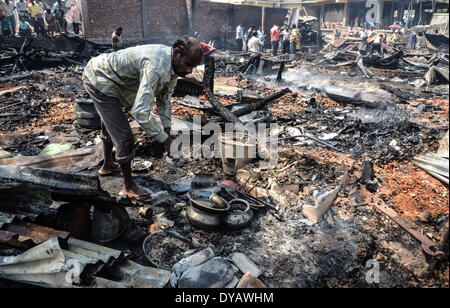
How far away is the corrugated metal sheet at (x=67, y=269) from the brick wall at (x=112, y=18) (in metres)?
18.3

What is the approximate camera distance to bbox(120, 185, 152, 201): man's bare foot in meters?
3.65

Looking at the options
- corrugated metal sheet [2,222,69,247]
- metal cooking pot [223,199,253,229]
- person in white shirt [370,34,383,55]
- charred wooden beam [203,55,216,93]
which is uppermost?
person in white shirt [370,34,383,55]

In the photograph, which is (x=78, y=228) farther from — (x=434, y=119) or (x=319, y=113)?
(x=434, y=119)

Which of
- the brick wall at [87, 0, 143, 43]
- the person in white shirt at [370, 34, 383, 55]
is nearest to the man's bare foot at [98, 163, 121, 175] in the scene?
the brick wall at [87, 0, 143, 43]

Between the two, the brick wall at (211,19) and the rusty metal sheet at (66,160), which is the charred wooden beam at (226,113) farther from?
the brick wall at (211,19)

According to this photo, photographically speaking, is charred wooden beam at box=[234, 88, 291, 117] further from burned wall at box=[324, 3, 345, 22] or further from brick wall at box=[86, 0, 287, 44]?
burned wall at box=[324, 3, 345, 22]

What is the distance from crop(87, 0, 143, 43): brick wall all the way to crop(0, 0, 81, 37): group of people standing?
86 centimetres

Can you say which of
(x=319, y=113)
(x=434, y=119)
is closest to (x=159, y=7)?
(x=319, y=113)

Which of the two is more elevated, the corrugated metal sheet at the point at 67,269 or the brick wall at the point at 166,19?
the brick wall at the point at 166,19

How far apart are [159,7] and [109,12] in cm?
403

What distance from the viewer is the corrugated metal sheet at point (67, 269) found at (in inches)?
82.8

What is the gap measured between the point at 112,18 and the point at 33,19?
14.1ft

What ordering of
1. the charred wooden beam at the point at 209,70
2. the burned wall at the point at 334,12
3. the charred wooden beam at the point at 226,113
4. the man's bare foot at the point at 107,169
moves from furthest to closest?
1. the burned wall at the point at 334,12
2. the charred wooden beam at the point at 209,70
3. the charred wooden beam at the point at 226,113
4. the man's bare foot at the point at 107,169

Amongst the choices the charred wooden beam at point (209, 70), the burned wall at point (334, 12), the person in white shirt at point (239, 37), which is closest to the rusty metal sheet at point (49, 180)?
the charred wooden beam at point (209, 70)
